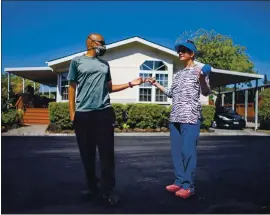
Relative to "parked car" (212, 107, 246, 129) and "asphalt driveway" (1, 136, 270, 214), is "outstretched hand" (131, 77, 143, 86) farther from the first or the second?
"parked car" (212, 107, 246, 129)

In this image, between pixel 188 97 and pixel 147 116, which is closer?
pixel 188 97

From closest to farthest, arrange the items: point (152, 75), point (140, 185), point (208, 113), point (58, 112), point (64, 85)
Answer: point (140, 185), point (58, 112), point (208, 113), point (152, 75), point (64, 85)

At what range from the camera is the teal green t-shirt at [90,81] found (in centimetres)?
218

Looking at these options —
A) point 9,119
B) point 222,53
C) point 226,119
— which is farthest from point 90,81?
point 222,53

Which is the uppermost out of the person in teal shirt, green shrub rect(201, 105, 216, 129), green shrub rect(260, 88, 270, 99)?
green shrub rect(260, 88, 270, 99)

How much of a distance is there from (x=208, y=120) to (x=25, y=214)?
8.99m

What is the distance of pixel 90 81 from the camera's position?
7.14 ft

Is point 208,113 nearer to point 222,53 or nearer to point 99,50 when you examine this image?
point 99,50

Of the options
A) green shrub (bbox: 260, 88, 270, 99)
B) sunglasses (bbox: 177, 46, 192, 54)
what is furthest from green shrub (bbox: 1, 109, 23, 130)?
green shrub (bbox: 260, 88, 270, 99)

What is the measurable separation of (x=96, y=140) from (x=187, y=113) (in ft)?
2.49

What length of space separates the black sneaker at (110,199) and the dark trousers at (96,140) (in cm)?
3

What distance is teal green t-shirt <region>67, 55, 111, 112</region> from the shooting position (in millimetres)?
2182

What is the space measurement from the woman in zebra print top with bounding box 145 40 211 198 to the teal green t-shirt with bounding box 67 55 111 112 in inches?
17.3

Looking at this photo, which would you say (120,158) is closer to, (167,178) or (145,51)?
(167,178)
